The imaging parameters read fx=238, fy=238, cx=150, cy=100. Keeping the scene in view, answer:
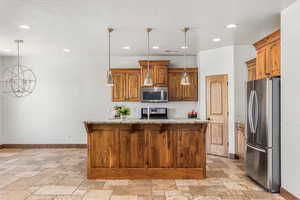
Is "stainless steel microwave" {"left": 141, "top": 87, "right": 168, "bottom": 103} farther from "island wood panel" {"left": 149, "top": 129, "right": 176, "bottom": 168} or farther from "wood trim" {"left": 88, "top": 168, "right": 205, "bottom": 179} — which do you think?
"wood trim" {"left": 88, "top": 168, "right": 205, "bottom": 179}

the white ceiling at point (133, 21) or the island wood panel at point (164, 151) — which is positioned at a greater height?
the white ceiling at point (133, 21)

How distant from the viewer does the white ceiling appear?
11.3 feet

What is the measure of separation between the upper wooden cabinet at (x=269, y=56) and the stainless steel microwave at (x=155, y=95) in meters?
2.74

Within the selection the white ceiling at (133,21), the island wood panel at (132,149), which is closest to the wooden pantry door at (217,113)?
the white ceiling at (133,21)

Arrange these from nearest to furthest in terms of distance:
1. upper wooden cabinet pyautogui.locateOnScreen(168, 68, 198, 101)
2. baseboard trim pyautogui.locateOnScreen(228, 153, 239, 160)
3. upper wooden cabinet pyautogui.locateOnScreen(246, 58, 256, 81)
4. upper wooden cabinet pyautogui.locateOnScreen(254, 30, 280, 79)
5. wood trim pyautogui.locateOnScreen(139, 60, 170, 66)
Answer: upper wooden cabinet pyautogui.locateOnScreen(254, 30, 280, 79) → upper wooden cabinet pyautogui.locateOnScreen(246, 58, 256, 81) → baseboard trim pyautogui.locateOnScreen(228, 153, 239, 160) → wood trim pyautogui.locateOnScreen(139, 60, 170, 66) → upper wooden cabinet pyautogui.locateOnScreen(168, 68, 198, 101)

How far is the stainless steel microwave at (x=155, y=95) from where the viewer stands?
21.7ft

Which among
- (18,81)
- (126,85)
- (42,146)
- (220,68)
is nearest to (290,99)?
(220,68)

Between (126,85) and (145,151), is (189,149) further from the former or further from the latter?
(126,85)

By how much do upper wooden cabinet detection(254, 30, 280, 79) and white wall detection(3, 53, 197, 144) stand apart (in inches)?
172

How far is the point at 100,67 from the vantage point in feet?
23.7

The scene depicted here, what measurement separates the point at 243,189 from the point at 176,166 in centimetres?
115

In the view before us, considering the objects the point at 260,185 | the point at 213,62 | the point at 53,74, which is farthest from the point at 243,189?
the point at 53,74

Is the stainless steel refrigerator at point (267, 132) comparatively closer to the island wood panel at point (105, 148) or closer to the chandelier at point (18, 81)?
the island wood panel at point (105, 148)

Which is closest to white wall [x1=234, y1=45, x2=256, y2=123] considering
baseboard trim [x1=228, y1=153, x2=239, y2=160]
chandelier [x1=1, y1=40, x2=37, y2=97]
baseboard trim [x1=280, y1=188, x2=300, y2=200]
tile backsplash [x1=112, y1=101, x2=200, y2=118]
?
baseboard trim [x1=228, y1=153, x2=239, y2=160]
